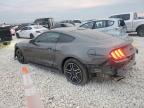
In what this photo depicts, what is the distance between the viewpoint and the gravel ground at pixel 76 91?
4973mm

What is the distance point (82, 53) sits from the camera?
587 cm

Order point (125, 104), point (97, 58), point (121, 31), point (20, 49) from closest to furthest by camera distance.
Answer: point (125, 104)
point (97, 58)
point (20, 49)
point (121, 31)

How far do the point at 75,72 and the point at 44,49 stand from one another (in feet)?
4.66

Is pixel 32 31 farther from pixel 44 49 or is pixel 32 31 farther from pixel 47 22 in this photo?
pixel 44 49

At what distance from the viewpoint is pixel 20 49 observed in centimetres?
838

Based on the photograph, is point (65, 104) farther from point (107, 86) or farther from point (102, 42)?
point (102, 42)

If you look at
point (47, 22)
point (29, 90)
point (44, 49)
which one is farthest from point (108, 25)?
point (47, 22)

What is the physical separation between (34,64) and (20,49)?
0.97 metres

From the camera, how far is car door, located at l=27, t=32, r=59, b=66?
6.80 metres

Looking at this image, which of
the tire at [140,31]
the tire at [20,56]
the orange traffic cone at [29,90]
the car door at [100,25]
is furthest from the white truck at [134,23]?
the orange traffic cone at [29,90]

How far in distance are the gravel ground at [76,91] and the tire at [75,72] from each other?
0.15 m

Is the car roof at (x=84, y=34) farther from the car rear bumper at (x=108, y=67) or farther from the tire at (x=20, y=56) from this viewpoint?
the tire at (x=20, y=56)

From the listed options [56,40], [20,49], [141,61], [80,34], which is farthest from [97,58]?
[20,49]

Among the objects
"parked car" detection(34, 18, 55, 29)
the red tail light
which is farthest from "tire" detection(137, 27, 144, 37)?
"parked car" detection(34, 18, 55, 29)
